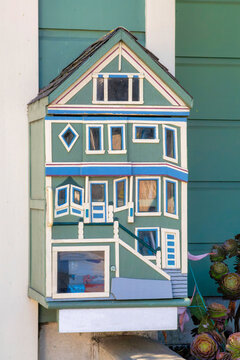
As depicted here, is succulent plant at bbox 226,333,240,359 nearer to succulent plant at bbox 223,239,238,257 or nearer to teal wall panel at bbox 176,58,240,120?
succulent plant at bbox 223,239,238,257

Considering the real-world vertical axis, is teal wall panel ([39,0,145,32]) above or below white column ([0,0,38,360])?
above

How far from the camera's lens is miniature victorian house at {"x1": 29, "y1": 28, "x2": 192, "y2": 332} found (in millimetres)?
3219

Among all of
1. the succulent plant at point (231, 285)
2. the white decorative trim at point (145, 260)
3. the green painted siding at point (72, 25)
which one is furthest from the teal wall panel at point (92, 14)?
the succulent plant at point (231, 285)

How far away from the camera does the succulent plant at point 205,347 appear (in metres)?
3.44

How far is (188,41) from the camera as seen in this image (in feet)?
14.2

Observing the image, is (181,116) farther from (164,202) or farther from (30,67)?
(30,67)

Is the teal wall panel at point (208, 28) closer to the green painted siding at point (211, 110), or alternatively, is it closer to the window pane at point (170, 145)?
the green painted siding at point (211, 110)

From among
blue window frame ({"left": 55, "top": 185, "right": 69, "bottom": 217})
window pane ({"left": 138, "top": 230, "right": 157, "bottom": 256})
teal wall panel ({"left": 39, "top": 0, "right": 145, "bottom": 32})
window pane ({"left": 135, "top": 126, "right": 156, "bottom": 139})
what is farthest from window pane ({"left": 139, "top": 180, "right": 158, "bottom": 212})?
teal wall panel ({"left": 39, "top": 0, "right": 145, "bottom": 32})

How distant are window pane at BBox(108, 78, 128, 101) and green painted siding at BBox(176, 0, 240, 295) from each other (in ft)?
3.44

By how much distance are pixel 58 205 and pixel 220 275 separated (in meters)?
1.00

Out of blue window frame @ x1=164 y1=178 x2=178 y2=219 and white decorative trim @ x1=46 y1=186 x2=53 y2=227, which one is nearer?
white decorative trim @ x1=46 y1=186 x2=53 y2=227

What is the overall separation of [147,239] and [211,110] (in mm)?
1317

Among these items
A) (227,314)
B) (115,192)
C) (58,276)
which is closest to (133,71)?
(115,192)

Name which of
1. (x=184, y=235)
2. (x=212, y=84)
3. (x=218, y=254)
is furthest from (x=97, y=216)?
(x=212, y=84)
